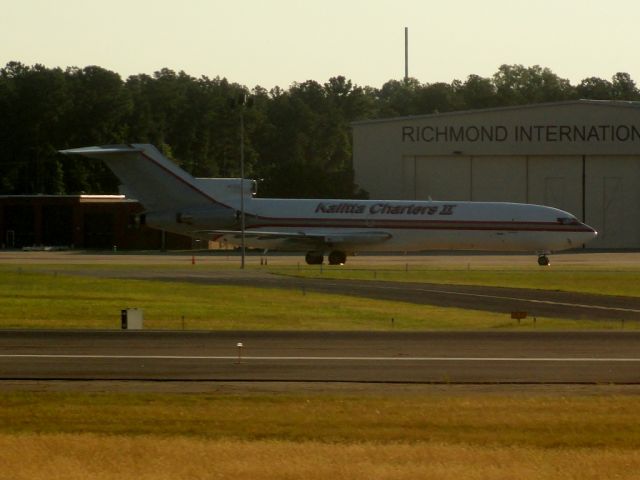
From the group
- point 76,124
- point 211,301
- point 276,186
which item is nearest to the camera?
point 211,301

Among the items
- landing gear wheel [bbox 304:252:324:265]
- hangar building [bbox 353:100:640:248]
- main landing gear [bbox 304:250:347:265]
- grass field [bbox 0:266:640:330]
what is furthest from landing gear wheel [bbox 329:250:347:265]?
hangar building [bbox 353:100:640:248]

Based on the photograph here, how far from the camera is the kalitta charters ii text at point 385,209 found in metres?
69.6

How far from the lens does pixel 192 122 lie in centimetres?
14812

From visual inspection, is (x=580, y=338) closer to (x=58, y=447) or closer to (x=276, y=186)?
(x=58, y=447)

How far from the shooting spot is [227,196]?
69312 millimetres

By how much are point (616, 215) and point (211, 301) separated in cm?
5969

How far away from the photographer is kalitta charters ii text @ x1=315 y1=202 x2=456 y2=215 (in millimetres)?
69625

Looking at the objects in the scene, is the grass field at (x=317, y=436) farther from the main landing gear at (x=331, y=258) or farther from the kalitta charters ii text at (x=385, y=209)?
the kalitta charters ii text at (x=385, y=209)

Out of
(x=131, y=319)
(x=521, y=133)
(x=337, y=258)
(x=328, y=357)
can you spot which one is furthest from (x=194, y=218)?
(x=328, y=357)

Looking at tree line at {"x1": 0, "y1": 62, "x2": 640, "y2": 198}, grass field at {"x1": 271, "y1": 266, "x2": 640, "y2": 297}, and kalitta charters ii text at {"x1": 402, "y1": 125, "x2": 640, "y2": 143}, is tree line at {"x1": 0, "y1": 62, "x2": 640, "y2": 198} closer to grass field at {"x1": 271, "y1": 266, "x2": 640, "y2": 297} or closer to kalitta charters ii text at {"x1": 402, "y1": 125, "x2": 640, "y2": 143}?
kalitta charters ii text at {"x1": 402, "y1": 125, "x2": 640, "y2": 143}

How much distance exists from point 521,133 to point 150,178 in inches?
1418

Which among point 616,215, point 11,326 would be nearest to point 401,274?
point 11,326

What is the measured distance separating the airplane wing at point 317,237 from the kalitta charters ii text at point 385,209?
128cm

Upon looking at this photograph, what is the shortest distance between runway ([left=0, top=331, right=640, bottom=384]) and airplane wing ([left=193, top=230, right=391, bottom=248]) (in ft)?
123
